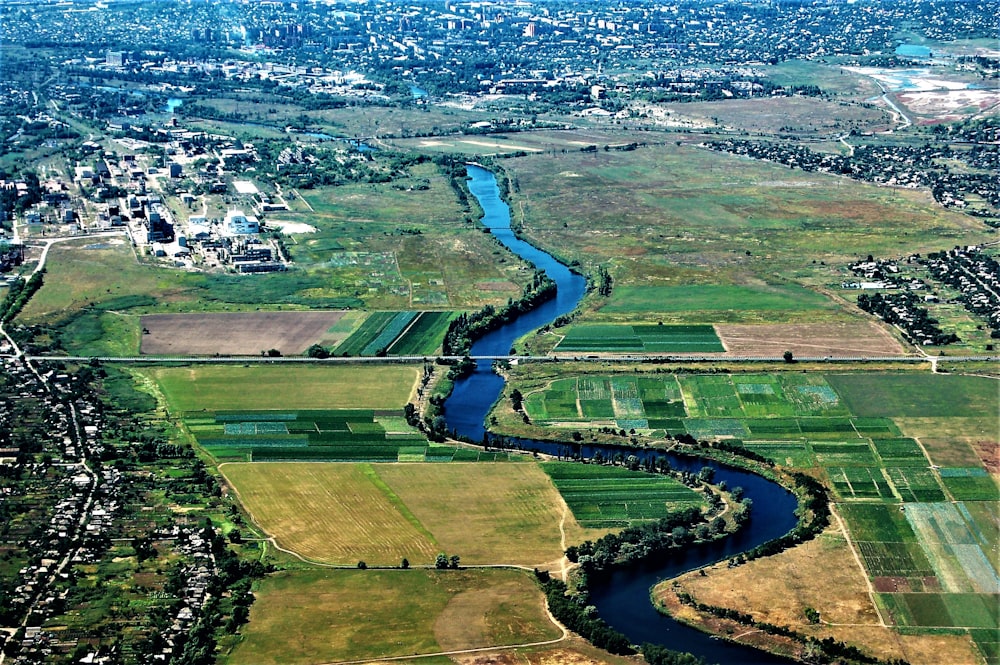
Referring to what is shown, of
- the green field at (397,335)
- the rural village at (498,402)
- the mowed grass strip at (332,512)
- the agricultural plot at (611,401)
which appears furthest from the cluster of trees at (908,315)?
the mowed grass strip at (332,512)

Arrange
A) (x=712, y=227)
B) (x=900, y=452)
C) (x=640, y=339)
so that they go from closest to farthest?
(x=900, y=452), (x=640, y=339), (x=712, y=227)

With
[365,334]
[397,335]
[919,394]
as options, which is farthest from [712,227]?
[919,394]

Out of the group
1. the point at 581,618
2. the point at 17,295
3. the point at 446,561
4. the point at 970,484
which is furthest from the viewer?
the point at 17,295

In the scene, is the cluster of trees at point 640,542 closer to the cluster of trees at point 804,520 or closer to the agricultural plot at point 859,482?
the cluster of trees at point 804,520

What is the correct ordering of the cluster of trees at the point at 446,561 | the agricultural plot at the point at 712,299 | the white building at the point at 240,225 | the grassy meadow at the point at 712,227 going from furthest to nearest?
the white building at the point at 240,225 → the grassy meadow at the point at 712,227 → the agricultural plot at the point at 712,299 → the cluster of trees at the point at 446,561

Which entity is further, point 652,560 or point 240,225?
point 240,225

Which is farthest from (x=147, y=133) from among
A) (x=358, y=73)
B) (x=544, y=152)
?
(x=358, y=73)

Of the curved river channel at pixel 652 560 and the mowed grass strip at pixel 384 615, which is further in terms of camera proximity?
the curved river channel at pixel 652 560

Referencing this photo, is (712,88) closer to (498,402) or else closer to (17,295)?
(17,295)

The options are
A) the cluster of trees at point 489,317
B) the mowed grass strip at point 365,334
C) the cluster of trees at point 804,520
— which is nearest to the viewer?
the cluster of trees at point 804,520
